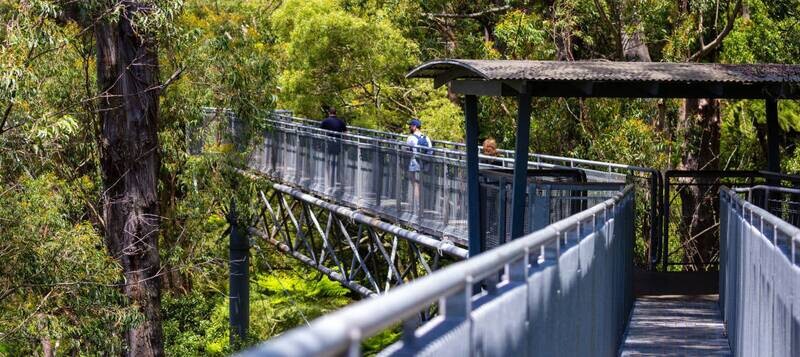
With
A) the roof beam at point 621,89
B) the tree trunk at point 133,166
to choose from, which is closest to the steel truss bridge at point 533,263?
the roof beam at point 621,89

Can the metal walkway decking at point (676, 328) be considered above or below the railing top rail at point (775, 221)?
below

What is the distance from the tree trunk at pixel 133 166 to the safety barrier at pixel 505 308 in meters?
14.5

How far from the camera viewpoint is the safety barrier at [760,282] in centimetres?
678

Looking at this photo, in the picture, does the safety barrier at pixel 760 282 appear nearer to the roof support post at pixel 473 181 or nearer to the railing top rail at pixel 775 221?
the railing top rail at pixel 775 221

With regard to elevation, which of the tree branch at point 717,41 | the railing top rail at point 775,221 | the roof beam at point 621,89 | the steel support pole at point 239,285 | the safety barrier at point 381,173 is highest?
the tree branch at point 717,41

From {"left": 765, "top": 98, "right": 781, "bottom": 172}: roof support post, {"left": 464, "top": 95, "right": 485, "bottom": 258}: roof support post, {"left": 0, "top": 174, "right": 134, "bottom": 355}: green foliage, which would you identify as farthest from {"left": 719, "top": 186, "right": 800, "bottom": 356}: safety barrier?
{"left": 0, "top": 174, "right": 134, "bottom": 355}: green foliage

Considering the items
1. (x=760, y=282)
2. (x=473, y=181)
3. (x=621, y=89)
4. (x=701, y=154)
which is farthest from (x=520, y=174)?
(x=701, y=154)

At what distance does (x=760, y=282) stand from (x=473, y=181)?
670cm

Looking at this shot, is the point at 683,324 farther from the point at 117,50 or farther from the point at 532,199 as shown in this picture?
the point at 117,50

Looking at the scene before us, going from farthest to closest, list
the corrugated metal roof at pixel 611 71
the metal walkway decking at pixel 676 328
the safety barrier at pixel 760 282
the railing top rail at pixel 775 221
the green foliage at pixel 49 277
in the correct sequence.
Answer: the green foliage at pixel 49 277 < the corrugated metal roof at pixel 611 71 < the metal walkway decking at pixel 676 328 < the safety barrier at pixel 760 282 < the railing top rail at pixel 775 221

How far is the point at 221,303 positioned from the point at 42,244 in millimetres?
18363

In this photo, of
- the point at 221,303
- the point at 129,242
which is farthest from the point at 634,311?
the point at 221,303

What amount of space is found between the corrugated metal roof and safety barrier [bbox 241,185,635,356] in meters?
3.54

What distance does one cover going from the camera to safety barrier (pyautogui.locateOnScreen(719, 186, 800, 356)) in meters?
6.78
